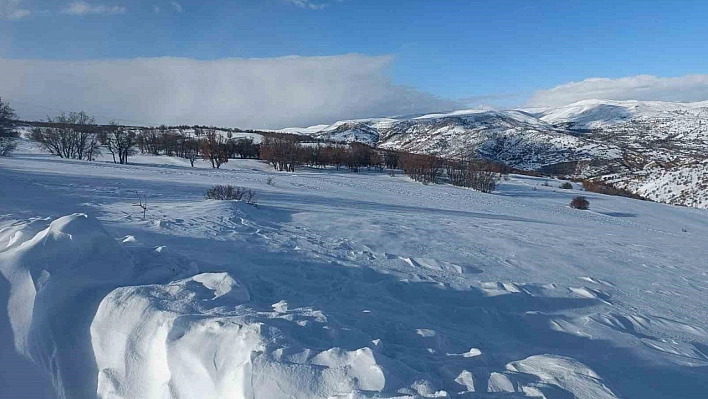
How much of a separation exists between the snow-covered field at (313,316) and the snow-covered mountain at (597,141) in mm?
50035

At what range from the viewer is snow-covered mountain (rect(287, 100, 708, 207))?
58188mm

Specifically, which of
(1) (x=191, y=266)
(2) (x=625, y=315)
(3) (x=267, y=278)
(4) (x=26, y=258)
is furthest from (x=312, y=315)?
(2) (x=625, y=315)

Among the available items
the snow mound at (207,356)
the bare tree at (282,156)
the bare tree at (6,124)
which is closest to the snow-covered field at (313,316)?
the snow mound at (207,356)

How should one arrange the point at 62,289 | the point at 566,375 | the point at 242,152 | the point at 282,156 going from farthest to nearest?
the point at 242,152 < the point at 282,156 < the point at 62,289 < the point at 566,375

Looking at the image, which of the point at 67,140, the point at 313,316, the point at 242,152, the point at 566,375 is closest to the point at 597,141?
the point at 242,152

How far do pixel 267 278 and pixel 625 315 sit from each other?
5408 mm

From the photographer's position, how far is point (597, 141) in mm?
115938

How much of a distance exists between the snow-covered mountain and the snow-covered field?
1970 inches

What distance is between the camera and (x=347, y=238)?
30.9 feet

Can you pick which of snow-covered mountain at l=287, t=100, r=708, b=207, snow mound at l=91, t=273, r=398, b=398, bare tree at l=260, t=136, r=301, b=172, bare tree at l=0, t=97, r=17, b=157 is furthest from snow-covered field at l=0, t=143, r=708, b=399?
snow-covered mountain at l=287, t=100, r=708, b=207

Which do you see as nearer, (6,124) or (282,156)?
(6,124)

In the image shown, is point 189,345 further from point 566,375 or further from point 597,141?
point 597,141

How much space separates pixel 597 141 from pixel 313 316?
435 feet

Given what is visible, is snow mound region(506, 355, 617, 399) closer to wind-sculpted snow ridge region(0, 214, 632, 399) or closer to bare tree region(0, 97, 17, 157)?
wind-sculpted snow ridge region(0, 214, 632, 399)
